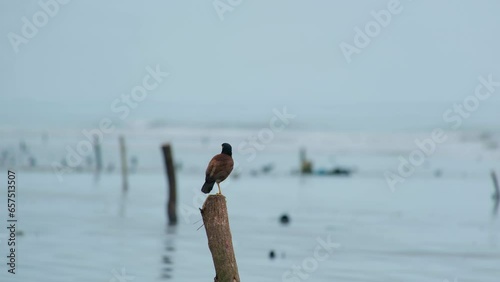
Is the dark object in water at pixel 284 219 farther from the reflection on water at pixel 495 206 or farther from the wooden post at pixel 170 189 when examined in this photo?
the reflection on water at pixel 495 206

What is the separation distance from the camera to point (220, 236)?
37.7ft

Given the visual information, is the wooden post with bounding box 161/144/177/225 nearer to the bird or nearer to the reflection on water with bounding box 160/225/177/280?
the reflection on water with bounding box 160/225/177/280

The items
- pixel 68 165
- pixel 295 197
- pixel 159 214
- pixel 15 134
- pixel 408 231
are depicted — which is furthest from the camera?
pixel 15 134

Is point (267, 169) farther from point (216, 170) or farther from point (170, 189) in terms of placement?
point (216, 170)

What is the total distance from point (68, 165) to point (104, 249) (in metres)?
21.0

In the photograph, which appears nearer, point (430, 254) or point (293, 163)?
point (430, 254)

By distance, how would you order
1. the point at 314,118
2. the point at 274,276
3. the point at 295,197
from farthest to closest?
the point at 314,118
the point at 295,197
the point at 274,276

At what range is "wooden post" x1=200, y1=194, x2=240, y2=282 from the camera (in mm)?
11445

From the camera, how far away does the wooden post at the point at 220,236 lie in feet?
37.6

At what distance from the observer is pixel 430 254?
61.3 ft

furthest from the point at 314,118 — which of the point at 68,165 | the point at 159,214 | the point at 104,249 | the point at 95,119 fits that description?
the point at 104,249

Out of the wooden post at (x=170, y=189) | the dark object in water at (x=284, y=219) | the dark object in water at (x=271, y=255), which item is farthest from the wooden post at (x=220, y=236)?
the dark object in water at (x=284, y=219)

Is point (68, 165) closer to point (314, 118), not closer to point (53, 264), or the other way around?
point (53, 264)

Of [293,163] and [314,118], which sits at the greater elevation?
[314,118]
